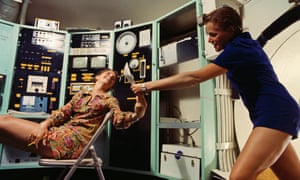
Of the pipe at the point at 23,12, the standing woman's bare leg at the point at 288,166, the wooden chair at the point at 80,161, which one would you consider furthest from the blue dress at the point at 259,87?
the pipe at the point at 23,12

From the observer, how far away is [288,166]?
0.97 meters

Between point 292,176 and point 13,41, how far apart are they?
9.50 feet

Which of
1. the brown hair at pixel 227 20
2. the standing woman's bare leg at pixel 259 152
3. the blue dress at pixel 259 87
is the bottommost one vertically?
the standing woman's bare leg at pixel 259 152

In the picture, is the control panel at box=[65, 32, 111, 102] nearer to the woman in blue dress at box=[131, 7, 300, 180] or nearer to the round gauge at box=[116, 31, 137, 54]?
the round gauge at box=[116, 31, 137, 54]

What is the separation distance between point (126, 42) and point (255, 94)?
184 centimetres

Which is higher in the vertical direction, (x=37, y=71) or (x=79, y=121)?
(x=37, y=71)

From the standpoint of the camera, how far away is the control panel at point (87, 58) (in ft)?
8.39

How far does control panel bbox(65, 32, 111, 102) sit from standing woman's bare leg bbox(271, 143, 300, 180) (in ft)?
6.88

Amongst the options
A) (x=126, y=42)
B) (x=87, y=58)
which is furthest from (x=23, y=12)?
(x=126, y=42)

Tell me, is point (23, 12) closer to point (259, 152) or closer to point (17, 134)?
point (17, 134)

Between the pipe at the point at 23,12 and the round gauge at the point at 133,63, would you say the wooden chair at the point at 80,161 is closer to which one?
the round gauge at the point at 133,63

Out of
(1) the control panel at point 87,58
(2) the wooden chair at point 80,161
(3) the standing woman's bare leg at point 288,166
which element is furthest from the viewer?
(1) the control panel at point 87,58

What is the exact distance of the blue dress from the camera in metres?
0.84

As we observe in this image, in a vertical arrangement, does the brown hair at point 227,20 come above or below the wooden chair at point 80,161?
above
